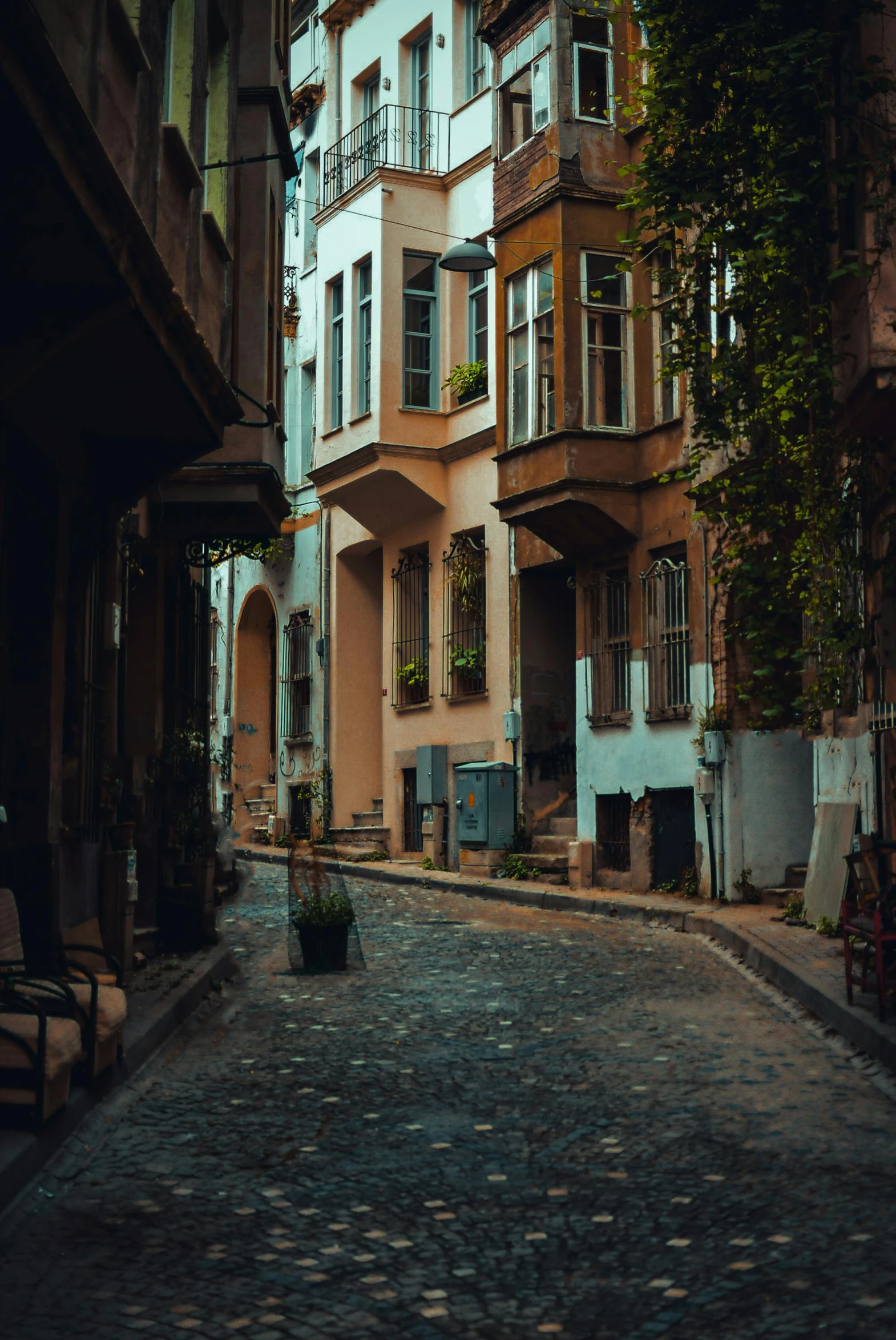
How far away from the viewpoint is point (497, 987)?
11.5m

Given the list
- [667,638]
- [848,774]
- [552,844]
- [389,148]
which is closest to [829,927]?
[848,774]

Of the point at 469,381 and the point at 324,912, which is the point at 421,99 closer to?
the point at 469,381

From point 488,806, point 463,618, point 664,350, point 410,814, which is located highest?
point 664,350

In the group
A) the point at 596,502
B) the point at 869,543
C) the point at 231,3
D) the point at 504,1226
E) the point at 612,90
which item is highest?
the point at 612,90

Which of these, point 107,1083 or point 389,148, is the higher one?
point 389,148

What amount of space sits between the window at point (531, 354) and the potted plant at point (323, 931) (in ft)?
34.3

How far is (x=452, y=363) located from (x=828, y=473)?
14.5 meters

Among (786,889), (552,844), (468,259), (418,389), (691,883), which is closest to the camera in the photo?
(786,889)

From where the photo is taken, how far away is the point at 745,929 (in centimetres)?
1477

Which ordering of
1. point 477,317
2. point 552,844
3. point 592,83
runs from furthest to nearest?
point 477,317 < point 552,844 < point 592,83

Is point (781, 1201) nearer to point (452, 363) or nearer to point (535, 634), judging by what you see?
point (535, 634)

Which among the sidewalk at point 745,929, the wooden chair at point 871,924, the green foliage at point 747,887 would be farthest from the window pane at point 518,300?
the wooden chair at point 871,924

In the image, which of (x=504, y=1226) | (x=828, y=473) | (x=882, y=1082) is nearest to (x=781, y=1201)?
(x=504, y=1226)

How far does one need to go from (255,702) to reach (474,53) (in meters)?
14.7
